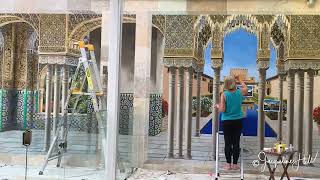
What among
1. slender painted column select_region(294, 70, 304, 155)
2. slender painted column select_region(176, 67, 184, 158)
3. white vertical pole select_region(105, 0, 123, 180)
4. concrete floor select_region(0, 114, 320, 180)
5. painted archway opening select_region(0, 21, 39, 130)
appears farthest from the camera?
painted archway opening select_region(0, 21, 39, 130)

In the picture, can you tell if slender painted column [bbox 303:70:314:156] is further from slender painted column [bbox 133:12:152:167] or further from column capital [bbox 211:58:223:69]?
slender painted column [bbox 133:12:152:167]

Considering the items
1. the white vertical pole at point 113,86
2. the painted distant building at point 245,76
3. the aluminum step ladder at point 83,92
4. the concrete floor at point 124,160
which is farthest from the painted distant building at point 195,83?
the aluminum step ladder at point 83,92

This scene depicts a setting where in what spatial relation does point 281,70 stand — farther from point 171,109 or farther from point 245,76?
point 171,109

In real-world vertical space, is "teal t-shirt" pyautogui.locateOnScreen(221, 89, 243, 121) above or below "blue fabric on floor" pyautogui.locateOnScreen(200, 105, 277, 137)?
above

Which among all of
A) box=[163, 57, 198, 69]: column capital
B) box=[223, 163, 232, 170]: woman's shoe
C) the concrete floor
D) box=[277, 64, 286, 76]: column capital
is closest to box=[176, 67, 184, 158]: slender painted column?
box=[163, 57, 198, 69]: column capital

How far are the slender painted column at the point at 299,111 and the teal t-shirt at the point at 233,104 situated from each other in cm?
71

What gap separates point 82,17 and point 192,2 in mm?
1494

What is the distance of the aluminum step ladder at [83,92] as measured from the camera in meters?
6.18

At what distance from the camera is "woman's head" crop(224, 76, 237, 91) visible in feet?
20.3

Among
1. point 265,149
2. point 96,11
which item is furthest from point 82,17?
point 265,149

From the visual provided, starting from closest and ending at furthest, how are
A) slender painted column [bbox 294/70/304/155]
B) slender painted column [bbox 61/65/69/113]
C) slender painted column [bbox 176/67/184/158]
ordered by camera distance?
slender painted column [bbox 294/70/304/155], slender painted column [bbox 176/67/184/158], slender painted column [bbox 61/65/69/113]

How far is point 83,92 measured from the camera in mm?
6328

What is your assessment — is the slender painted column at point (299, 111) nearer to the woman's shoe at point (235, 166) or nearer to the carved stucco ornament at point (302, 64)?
the carved stucco ornament at point (302, 64)

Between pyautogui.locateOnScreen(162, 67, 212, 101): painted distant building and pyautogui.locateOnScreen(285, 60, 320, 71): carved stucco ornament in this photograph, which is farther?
pyautogui.locateOnScreen(162, 67, 212, 101): painted distant building
